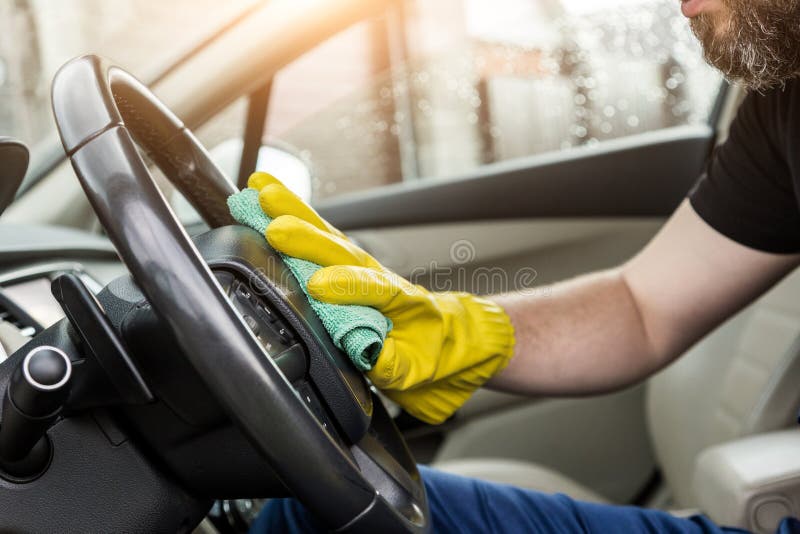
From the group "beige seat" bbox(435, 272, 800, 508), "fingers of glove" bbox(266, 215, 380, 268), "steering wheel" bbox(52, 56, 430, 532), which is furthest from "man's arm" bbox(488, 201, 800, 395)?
"steering wheel" bbox(52, 56, 430, 532)

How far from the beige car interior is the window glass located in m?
0.17

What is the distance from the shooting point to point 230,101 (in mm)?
1429

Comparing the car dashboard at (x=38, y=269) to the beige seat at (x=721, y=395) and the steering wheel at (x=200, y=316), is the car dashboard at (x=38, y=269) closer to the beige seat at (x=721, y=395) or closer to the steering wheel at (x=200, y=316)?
the steering wheel at (x=200, y=316)

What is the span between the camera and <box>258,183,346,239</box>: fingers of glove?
2.44ft

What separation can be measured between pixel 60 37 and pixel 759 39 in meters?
1.49

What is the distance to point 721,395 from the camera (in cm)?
146

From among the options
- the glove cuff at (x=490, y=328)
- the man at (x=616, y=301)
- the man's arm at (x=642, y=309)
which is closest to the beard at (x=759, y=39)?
the man at (x=616, y=301)

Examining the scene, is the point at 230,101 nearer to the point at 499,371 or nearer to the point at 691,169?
the point at 499,371

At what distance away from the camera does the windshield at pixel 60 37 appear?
5.55ft

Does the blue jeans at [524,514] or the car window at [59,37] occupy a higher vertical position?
the car window at [59,37]

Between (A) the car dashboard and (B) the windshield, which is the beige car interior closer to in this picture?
(A) the car dashboard

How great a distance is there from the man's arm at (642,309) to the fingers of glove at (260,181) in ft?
1.36

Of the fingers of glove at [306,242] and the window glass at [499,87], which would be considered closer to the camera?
the fingers of glove at [306,242]

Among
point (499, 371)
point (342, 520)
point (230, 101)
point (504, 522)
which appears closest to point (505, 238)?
point (230, 101)
